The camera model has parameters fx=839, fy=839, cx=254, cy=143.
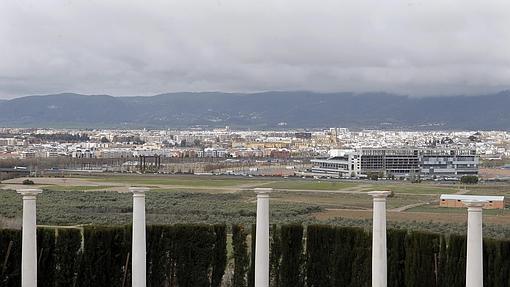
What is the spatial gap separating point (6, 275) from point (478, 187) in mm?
62715

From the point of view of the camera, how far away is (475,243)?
15805 millimetres

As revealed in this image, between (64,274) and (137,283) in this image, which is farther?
(64,274)

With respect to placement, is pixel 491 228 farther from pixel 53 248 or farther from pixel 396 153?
pixel 396 153

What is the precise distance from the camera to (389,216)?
4775cm

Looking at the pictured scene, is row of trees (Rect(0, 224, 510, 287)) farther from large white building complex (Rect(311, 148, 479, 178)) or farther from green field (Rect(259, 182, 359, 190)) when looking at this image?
large white building complex (Rect(311, 148, 479, 178))

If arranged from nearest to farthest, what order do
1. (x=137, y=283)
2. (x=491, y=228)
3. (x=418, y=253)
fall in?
(x=137, y=283)
(x=418, y=253)
(x=491, y=228)

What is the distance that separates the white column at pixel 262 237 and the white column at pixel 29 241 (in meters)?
4.56

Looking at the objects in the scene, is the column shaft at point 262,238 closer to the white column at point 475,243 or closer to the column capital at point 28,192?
the white column at point 475,243

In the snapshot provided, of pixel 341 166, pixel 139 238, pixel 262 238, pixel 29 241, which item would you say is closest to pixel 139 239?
pixel 139 238

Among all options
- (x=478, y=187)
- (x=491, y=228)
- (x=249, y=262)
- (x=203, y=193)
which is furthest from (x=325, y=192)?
(x=249, y=262)

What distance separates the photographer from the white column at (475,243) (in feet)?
51.7

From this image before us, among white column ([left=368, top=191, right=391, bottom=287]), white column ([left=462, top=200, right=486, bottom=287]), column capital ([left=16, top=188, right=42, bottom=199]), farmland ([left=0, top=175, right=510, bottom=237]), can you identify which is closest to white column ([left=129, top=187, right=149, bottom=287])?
column capital ([left=16, top=188, right=42, bottom=199])

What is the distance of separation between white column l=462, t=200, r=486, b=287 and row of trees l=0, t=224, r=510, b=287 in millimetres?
3136

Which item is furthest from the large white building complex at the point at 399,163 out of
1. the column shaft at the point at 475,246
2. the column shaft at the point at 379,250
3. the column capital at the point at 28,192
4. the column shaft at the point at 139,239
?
the column capital at the point at 28,192
